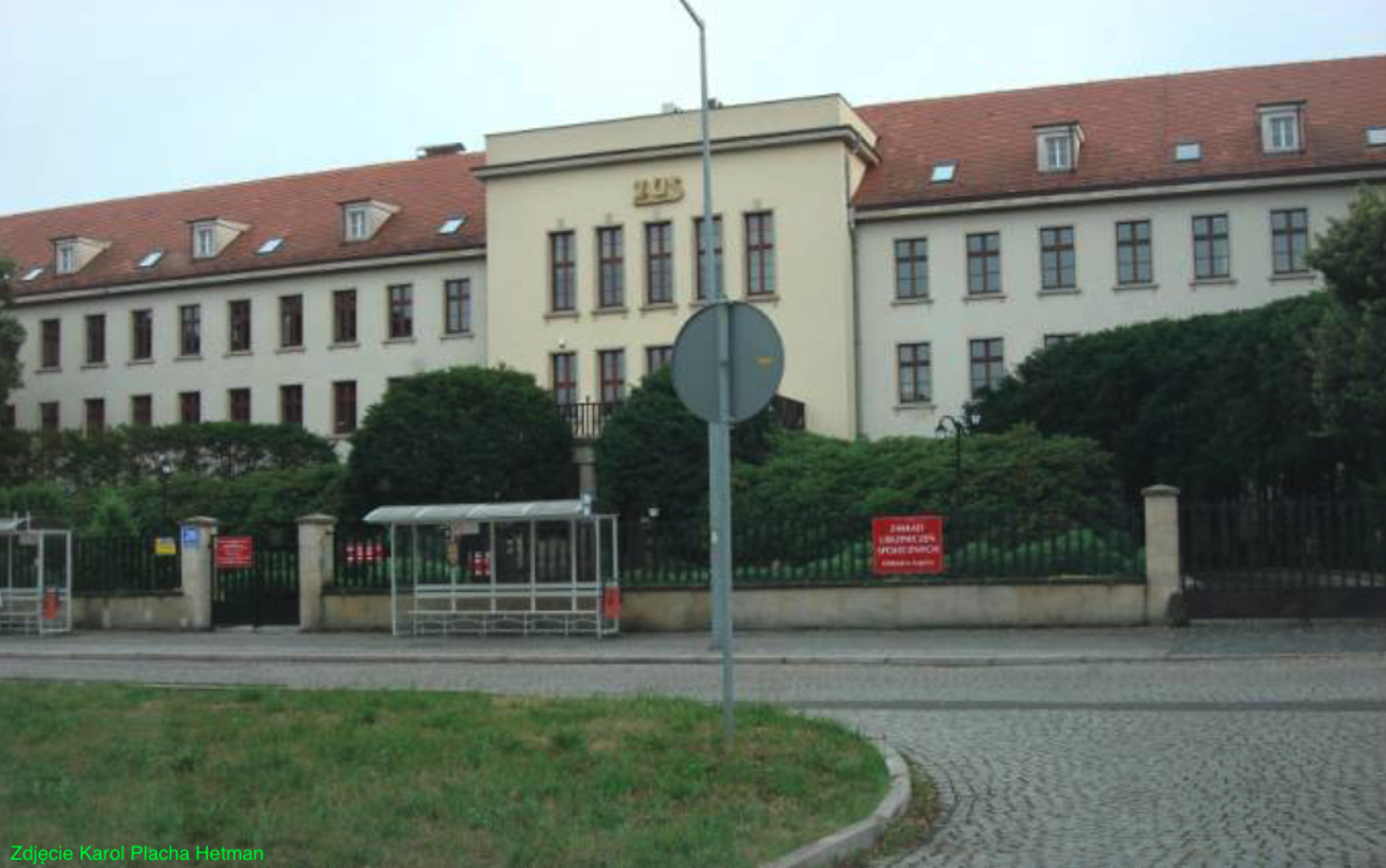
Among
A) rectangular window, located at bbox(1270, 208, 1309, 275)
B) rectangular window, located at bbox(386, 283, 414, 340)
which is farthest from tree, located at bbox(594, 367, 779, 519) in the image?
rectangular window, located at bbox(386, 283, 414, 340)

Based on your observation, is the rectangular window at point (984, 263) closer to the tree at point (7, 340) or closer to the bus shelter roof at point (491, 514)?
the bus shelter roof at point (491, 514)

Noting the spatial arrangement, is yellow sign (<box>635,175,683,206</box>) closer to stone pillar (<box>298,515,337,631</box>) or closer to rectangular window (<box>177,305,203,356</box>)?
rectangular window (<box>177,305,203,356</box>)

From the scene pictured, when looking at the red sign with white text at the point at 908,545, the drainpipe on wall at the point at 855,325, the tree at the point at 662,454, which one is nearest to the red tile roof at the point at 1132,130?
the drainpipe on wall at the point at 855,325

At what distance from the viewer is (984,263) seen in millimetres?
45938

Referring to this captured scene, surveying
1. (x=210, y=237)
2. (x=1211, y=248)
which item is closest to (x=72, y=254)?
(x=210, y=237)

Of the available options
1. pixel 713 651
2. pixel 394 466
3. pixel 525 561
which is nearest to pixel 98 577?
pixel 394 466

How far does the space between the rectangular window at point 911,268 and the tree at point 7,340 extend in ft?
103

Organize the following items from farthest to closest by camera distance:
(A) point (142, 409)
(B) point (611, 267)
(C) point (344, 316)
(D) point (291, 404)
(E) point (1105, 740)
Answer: (A) point (142, 409)
(D) point (291, 404)
(C) point (344, 316)
(B) point (611, 267)
(E) point (1105, 740)

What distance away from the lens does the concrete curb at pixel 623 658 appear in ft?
65.8

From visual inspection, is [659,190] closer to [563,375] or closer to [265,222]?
[563,375]

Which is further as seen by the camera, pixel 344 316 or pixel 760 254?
pixel 344 316

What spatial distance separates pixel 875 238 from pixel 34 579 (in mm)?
26023

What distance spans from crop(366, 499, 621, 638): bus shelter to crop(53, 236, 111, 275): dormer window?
123ft

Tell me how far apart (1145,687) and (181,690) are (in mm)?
9988
